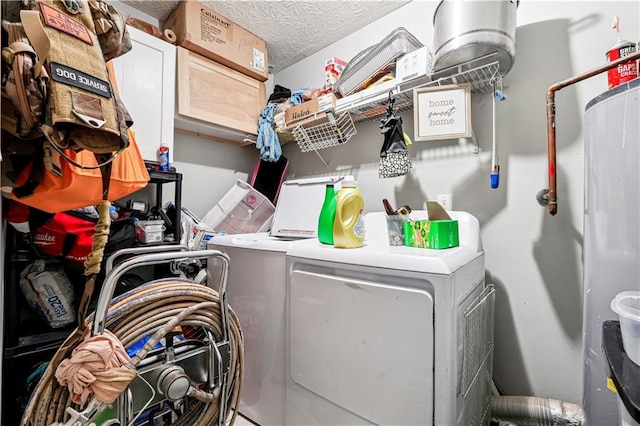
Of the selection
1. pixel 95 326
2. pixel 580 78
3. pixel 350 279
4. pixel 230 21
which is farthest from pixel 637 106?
pixel 230 21

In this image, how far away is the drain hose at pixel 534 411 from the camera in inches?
51.0

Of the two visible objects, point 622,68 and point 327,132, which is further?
point 327,132

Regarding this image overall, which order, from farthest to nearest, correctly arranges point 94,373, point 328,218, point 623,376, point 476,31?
1. point 328,218
2. point 476,31
3. point 94,373
4. point 623,376

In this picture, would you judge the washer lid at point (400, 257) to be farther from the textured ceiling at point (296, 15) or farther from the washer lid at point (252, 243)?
the textured ceiling at point (296, 15)

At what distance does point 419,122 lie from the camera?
65.1 inches

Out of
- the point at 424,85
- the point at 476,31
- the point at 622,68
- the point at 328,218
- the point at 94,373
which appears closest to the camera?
the point at 94,373

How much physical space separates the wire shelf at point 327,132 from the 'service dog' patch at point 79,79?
142 cm

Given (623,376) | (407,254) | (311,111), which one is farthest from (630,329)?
(311,111)

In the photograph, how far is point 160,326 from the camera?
3.00 feet

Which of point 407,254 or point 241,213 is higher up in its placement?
point 241,213

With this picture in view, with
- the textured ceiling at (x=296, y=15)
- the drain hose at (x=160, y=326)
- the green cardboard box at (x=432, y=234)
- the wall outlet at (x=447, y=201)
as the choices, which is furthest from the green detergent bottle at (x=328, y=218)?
the textured ceiling at (x=296, y=15)

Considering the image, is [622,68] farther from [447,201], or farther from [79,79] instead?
[79,79]

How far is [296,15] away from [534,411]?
2.83 m

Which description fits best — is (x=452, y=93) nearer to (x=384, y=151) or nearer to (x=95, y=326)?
(x=384, y=151)
